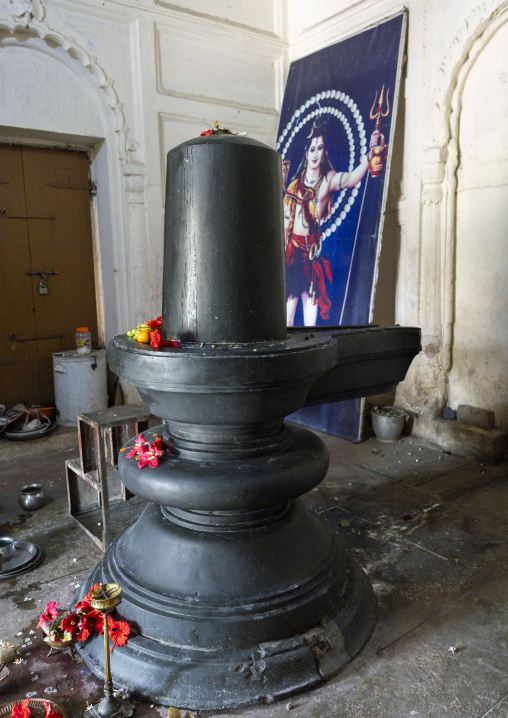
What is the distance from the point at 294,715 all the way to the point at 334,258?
3614 millimetres

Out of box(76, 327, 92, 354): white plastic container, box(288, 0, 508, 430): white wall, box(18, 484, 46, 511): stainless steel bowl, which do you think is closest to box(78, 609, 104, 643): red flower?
box(18, 484, 46, 511): stainless steel bowl

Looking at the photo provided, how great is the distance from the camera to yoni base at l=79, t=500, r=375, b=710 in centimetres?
180

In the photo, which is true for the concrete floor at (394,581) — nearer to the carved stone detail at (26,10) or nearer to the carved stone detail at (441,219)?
the carved stone detail at (441,219)

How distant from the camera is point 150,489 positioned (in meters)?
1.94

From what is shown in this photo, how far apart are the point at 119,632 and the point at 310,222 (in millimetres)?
3878

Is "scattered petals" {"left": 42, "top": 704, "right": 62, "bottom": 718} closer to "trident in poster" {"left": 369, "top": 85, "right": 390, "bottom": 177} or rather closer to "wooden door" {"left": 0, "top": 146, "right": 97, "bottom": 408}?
"wooden door" {"left": 0, "top": 146, "right": 97, "bottom": 408}

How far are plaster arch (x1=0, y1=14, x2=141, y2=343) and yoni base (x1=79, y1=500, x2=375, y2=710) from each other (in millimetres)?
3358

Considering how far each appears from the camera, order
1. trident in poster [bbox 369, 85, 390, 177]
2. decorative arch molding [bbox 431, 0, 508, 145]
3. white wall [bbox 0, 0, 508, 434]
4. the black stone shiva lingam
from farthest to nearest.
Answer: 1. trident in poster [bbox 369, 85, 390, 177]
2. white wall [bbox 0, 0, 508, 434]
3. decorative arch molding [bbox 431, 0, 508, 145]
4. the black stone shiva lingam

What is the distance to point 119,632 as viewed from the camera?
1.91 m

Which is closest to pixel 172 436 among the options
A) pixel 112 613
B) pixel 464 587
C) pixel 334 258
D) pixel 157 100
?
pixel 112 613

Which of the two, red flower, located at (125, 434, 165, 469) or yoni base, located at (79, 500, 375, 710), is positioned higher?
red flower, located at (125, 434, 165, 469)

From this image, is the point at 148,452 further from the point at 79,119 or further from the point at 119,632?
the point at 79,119

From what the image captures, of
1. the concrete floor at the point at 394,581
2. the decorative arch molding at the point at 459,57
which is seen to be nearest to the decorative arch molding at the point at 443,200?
the decorative arch molding at the point at 459,57

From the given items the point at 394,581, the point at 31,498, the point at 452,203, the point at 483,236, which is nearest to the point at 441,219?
the point at 452,203
